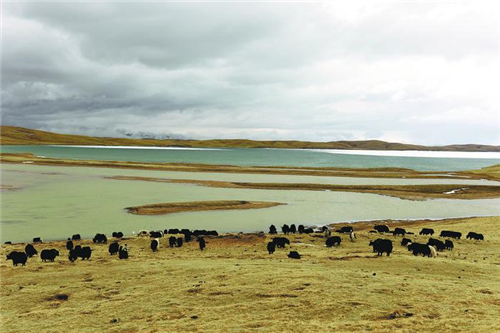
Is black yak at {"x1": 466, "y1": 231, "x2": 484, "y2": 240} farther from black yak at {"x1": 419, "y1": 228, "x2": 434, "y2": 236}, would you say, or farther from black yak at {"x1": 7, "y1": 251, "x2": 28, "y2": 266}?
black yak at {"x1": 7, "y1": 251, "x2": 28, "y2": 266}

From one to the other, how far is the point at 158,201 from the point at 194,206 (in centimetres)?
621

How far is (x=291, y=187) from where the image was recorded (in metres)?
69.1

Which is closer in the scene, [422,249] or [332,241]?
[422,249]

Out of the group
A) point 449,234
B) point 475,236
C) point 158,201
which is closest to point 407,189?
point 449,234

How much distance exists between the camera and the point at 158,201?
48500 millimetres

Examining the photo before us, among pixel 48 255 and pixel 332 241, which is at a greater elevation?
pixel 48 255

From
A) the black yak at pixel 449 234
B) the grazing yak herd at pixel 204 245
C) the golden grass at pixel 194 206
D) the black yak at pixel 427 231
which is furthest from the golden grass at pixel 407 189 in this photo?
the grazing yak herd at pixel 204 245

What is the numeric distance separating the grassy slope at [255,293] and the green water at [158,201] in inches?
525

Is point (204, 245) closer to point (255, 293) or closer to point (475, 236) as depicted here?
point (255, 293)

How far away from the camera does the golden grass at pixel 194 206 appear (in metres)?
42.0

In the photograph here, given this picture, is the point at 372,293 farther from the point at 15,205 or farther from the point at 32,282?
the point at 15,205

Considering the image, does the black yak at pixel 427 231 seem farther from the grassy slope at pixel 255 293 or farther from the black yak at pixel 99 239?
the black yak at pixel 99 239

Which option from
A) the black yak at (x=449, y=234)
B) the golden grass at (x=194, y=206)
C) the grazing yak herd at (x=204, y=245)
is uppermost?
the golden grass at (x=194, y=206)

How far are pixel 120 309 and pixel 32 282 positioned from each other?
6839 mm
